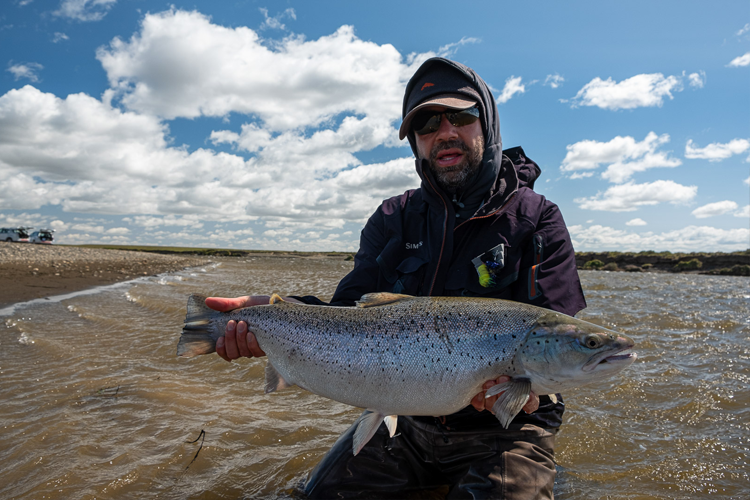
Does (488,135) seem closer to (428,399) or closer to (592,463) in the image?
(428,399)

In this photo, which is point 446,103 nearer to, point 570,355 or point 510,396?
point 570,355

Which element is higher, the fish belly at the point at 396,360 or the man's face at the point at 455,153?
the man's face at the point at 455,153

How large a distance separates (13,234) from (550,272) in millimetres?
58475

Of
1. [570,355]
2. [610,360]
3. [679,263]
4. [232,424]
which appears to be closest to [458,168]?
[570,355]

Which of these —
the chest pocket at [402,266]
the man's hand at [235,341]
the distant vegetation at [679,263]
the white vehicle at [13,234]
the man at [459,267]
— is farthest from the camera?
the white vehicle at [13,234]

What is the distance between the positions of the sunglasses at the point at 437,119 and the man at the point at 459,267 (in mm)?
10

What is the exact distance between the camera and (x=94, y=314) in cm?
1076

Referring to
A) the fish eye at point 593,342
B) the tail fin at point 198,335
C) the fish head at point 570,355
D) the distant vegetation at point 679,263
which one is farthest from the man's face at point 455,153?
the distant vegetation at point 679,263

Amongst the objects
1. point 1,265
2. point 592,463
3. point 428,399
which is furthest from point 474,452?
point 1,265

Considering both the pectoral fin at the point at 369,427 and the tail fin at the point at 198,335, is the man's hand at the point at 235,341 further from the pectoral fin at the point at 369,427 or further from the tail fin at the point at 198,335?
the pectoral fin at the point at 369,427

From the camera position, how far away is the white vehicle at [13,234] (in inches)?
1756

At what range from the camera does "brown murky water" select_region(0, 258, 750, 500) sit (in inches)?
142

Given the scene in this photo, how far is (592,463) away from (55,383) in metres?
6.79

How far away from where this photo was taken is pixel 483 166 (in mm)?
3906
